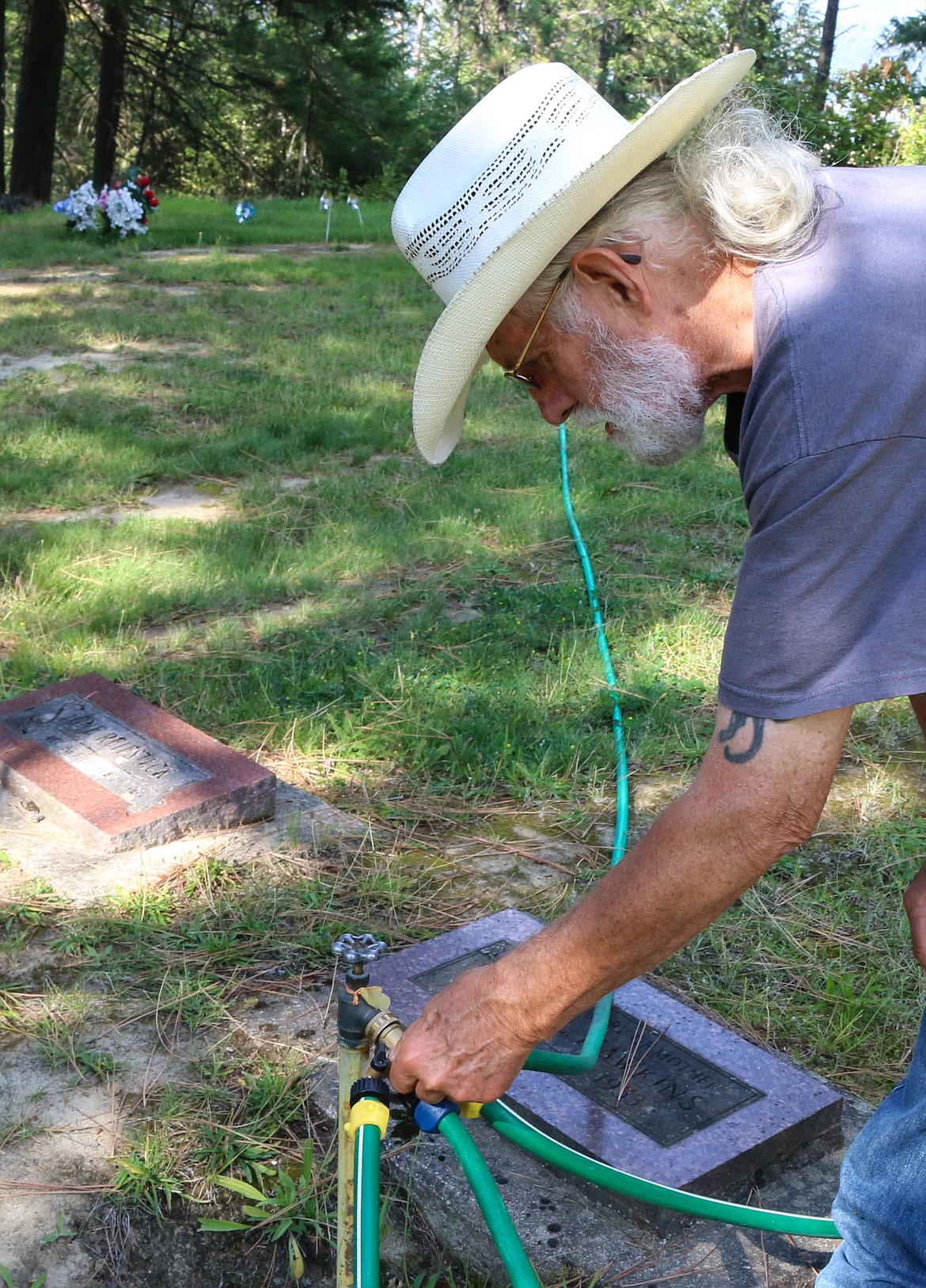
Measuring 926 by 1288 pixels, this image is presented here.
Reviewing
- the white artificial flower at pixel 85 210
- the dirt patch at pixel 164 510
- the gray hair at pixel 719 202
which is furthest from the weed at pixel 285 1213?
the white artificial flower at pixel 85 210

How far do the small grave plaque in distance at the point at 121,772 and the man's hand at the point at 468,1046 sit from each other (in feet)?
4.94

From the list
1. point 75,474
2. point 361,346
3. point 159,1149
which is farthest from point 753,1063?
point 361,346

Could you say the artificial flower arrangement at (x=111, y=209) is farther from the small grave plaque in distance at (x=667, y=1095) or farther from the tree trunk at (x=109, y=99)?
the small grave plaque in distance at (x=667, y=1095)

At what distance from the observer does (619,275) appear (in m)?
1.56

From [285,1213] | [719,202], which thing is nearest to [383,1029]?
[285,1213]

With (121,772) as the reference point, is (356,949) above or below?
above

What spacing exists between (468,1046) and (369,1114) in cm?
15

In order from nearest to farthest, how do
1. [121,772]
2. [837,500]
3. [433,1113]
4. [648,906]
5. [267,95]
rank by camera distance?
[837,500] < [648,906] < [433,1113] < [121,772] < [267,95]

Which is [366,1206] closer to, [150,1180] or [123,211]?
[150,1180]

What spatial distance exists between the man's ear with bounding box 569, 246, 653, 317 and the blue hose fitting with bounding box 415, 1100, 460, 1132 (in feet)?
3.32

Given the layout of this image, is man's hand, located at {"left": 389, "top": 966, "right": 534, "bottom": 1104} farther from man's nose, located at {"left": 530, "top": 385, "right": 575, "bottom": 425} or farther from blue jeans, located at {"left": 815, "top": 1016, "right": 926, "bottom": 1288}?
man's nose, located at {"left": 530, "top": 385, "right": 575, "bottom": 425}

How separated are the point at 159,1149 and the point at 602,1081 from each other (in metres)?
0.75

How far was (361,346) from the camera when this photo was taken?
7734 millimetres

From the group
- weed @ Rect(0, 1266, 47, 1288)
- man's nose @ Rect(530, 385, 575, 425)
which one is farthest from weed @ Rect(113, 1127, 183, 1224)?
man's nose @ Rect(530, 385, 575, 425)
